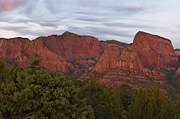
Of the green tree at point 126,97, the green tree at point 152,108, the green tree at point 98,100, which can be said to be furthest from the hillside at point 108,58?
the green tree at point 98,100

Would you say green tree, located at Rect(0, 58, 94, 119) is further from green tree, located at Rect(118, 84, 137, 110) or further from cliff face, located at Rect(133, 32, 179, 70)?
cliff face, located at Rect(133, 32, 179, 70)

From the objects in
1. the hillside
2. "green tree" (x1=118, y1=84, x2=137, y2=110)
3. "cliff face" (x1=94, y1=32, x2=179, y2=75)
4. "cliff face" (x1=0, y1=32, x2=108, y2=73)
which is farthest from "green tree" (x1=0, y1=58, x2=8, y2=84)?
"cliff face" (x1=0, y1=32, x2=108, y2=73)

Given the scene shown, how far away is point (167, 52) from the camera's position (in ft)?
445

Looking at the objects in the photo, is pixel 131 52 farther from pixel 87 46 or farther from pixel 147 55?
pixel 87 46

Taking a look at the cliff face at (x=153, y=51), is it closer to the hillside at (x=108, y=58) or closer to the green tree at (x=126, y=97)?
the hillside at (x=108, y=58)

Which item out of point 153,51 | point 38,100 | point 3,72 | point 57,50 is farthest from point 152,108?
point 57,50

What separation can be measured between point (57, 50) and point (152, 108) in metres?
146

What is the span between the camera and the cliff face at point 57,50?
135875 mm

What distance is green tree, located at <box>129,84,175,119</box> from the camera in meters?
19.9

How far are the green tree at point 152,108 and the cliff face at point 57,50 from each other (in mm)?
110869

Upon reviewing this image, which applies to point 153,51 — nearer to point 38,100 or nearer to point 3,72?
point 3,72

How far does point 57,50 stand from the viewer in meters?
160

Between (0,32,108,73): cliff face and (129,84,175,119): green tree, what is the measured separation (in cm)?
11087

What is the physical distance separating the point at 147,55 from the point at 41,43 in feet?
297
